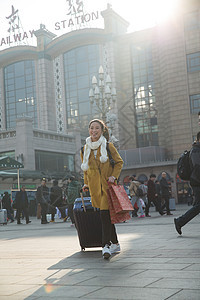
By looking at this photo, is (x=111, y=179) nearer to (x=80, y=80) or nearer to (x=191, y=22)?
(x=191, y=22)

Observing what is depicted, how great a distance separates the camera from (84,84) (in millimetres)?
52938

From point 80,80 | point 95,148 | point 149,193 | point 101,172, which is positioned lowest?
point 149,193

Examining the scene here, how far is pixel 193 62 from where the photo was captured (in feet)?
137

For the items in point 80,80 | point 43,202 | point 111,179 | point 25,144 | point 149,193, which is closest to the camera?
point 111,179

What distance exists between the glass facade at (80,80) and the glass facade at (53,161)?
7161 millimetres

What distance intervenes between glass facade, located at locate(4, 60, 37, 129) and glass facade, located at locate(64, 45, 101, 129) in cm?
502

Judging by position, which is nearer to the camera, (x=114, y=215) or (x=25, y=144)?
(x=114, y=215)

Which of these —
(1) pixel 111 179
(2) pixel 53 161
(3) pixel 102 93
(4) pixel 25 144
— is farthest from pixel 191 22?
(1) pixel 111 179

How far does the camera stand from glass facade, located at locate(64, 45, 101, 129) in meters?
52.7

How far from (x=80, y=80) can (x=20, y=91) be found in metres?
9.12

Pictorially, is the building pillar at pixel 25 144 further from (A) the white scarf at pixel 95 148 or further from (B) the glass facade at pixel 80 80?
(A) the white scarf at pixel 95 148

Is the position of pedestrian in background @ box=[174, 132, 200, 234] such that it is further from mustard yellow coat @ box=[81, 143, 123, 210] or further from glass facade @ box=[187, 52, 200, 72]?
glass facade @ box=[187, 52, 200, 72]

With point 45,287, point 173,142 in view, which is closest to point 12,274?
point 45,287

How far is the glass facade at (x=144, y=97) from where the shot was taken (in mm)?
49594
